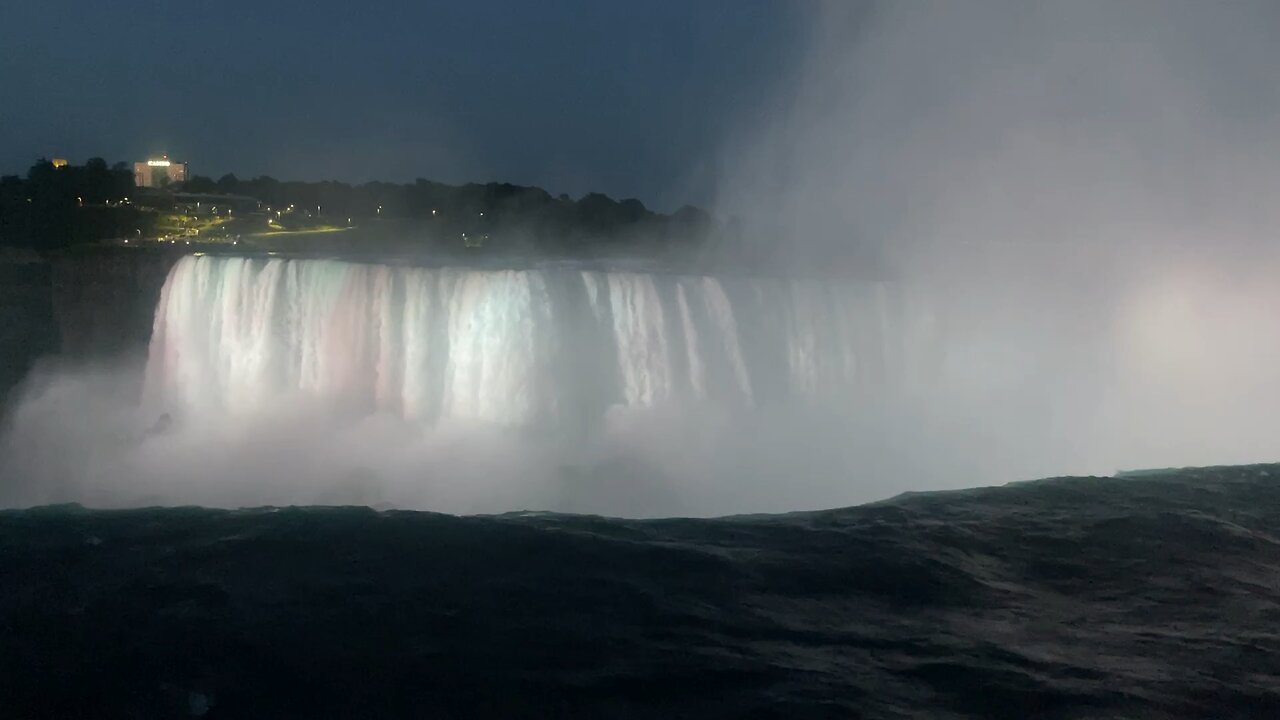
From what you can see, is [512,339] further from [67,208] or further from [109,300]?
[67,208]

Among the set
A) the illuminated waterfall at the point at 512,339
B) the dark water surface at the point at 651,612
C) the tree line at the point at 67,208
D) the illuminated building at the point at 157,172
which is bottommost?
the dark water surface at the point at 651,612

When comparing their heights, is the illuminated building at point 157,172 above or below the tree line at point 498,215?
above

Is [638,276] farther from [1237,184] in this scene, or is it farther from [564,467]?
[1237,184]

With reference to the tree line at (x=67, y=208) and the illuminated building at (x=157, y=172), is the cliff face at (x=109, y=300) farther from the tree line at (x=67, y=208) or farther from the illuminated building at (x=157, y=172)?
the illuminated building at (x=157, y=172)

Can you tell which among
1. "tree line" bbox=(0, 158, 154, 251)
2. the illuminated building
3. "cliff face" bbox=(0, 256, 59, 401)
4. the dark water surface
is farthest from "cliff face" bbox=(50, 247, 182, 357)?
the illuminated building

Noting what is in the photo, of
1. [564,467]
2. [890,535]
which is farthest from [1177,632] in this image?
[564,467]

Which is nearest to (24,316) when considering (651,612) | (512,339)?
(512,339)

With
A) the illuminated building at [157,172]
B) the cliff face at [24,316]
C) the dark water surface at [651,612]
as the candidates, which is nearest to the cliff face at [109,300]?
the cliff face at [24,316]
